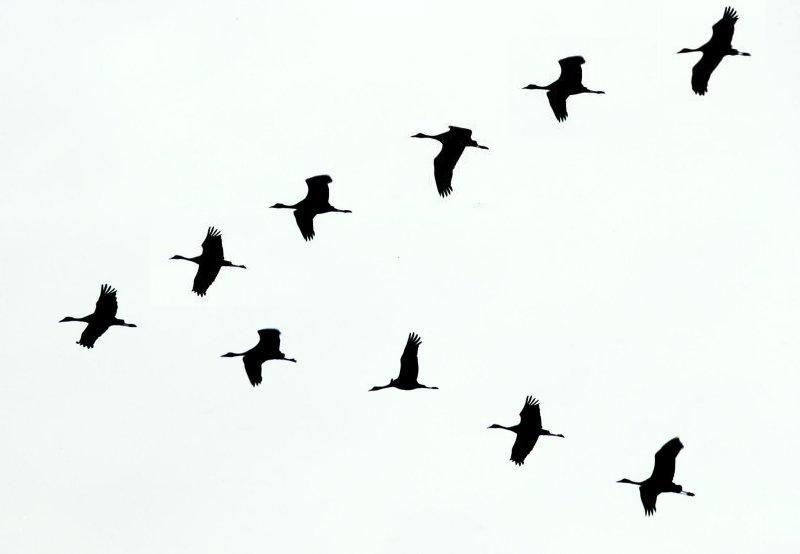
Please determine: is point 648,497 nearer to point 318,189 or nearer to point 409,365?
point 409,365

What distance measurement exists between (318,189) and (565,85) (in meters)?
4.90

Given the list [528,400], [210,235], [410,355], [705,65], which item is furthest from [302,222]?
[705,65]

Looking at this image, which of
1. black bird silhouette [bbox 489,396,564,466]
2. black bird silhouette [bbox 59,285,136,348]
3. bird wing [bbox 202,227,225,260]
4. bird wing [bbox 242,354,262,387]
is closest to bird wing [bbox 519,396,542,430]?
black bird silhouette [bbox 489,396,564,466]

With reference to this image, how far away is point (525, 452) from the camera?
81.5ft

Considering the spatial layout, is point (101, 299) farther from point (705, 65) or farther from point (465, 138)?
point (705, 65)

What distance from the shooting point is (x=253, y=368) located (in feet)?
84.9

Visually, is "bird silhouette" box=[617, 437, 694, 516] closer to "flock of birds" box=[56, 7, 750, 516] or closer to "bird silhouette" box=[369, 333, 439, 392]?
"flock of birds" box=[56, 7, 750, 516]

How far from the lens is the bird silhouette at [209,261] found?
2453cm

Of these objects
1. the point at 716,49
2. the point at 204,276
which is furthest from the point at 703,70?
the point at 204,276

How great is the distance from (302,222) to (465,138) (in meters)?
4.47

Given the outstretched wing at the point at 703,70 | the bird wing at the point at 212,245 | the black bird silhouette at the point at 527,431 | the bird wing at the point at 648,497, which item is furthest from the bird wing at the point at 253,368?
the outstretched wing at the point at 703,70

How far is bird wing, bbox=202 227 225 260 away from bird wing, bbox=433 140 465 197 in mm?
4258

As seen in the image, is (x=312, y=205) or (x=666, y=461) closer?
(x=666, y=461)

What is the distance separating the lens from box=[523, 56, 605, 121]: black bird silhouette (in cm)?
2373
